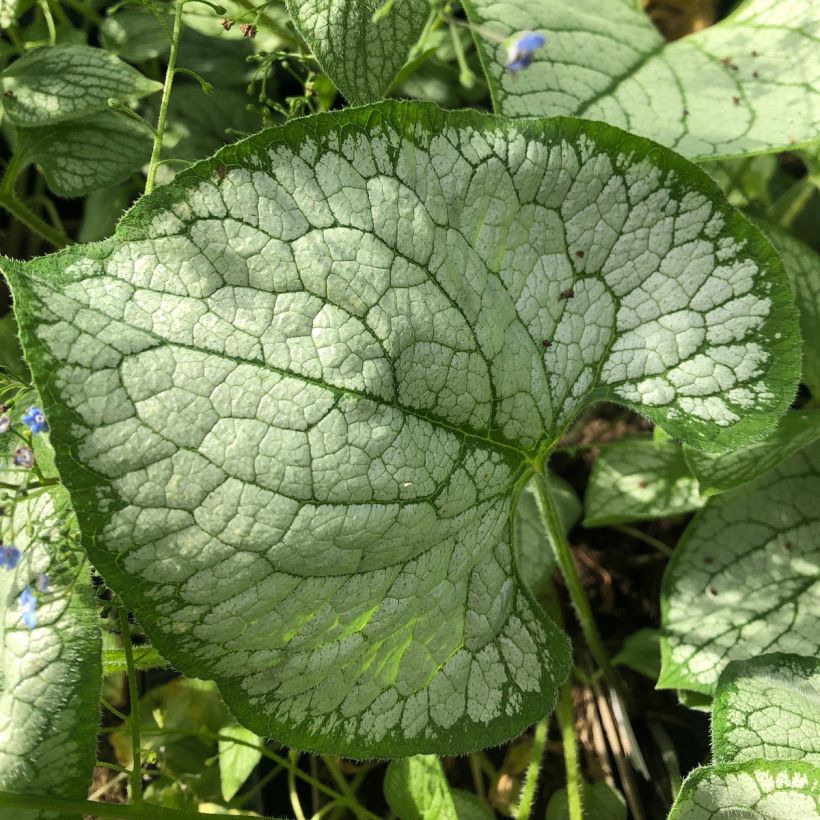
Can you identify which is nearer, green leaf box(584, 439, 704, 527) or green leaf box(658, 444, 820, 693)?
green leaf box(658, 444, 820, 693)

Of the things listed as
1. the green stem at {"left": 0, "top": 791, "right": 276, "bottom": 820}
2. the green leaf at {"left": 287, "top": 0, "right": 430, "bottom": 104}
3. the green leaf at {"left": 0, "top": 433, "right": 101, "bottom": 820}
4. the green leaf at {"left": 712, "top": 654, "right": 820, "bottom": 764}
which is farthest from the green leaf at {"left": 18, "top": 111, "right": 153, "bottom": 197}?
the green leaf at {"left": 712, "top": 654, "right": 820, "bottom": 764}

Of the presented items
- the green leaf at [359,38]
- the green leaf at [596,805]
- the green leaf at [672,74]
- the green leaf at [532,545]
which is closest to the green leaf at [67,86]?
the green leaf at [359,38]

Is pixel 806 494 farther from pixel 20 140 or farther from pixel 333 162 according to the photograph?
pixel 20 140

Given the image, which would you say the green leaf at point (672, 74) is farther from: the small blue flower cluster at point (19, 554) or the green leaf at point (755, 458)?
the small blue flower cluster at point (19, 554)

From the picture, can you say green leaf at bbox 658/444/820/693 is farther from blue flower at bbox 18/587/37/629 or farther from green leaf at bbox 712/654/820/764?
blue flower at bbox 18/587/37/629

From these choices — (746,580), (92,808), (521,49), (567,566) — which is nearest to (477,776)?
(567,566)
